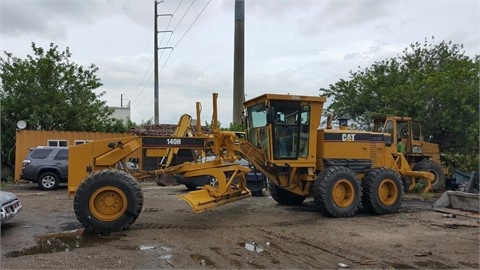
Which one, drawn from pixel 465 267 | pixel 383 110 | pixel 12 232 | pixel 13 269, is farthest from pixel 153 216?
pixel 383 110

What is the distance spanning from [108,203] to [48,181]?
33.6 ft

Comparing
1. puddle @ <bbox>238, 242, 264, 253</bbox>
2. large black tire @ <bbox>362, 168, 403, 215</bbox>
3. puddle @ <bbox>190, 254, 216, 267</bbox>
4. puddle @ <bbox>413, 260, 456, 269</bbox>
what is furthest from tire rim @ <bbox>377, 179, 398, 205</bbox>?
puddle @ <bbox>190, 254, 216, 267</bbox>

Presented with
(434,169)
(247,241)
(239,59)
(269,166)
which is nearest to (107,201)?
(247,241)

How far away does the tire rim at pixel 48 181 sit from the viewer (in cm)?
1719

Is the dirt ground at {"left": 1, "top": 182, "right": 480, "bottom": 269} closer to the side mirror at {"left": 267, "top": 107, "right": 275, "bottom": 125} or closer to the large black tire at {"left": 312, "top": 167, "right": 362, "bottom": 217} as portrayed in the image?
the large black tire at {"left": 312, "top": 167, "right": 362, "bottom": 217}

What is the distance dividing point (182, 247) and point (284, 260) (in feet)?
5.60

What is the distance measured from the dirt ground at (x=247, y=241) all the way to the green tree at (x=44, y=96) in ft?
42.4

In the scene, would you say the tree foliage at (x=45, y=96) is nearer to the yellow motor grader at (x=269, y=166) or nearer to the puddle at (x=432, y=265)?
the yellow motor grader at (x=269, y=166)

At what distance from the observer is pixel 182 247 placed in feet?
23.4

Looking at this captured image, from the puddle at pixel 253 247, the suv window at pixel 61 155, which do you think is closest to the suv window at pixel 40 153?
the suv window at pixel 61 155

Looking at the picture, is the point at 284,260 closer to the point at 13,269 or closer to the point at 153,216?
the point at 13,269

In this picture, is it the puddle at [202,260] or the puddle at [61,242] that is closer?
the puddle at [202,260]

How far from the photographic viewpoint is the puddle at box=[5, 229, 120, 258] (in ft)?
22.7

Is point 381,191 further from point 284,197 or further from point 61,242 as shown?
point 61,242
